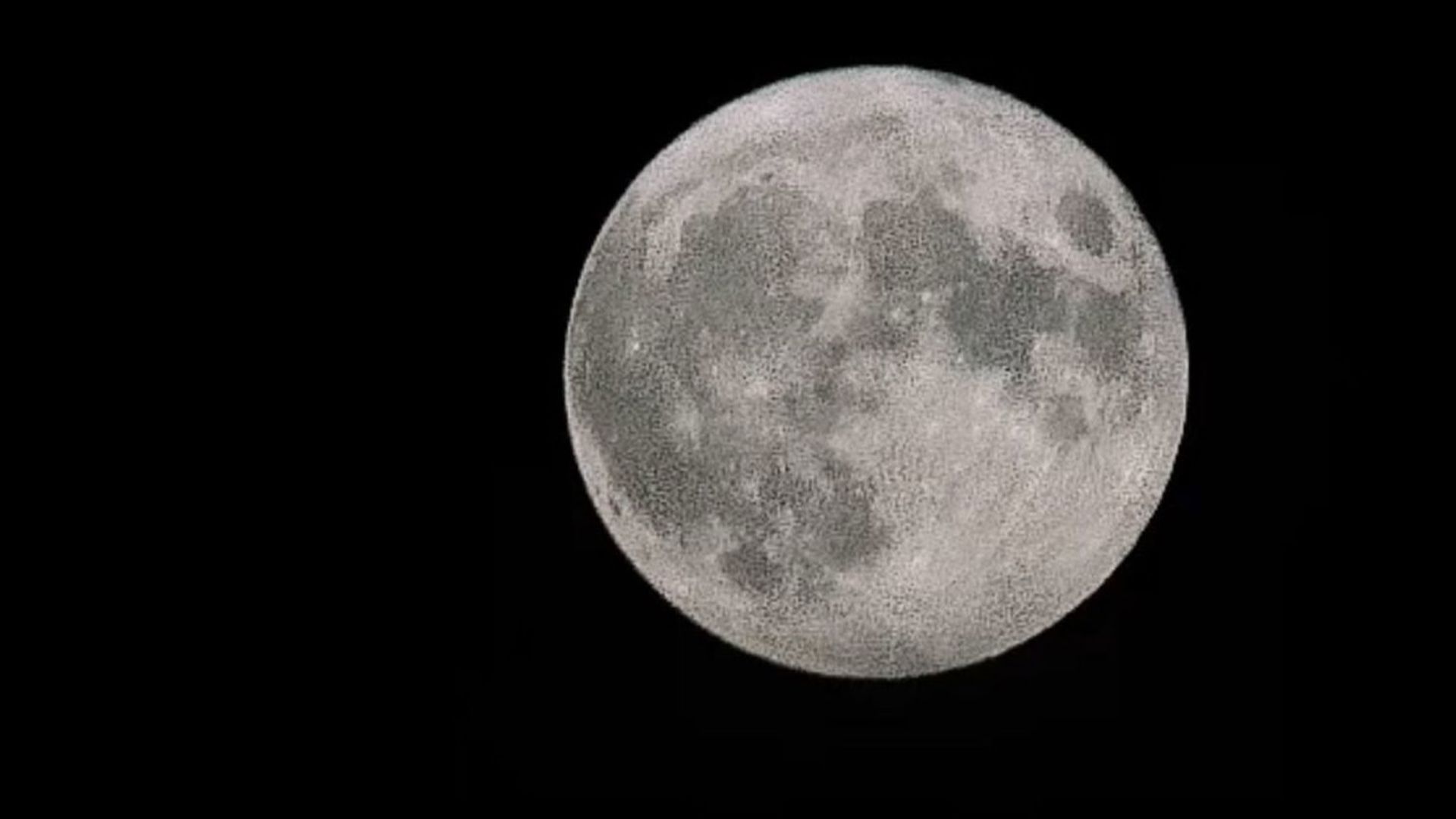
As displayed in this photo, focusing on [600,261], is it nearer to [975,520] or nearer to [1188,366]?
[975,520]

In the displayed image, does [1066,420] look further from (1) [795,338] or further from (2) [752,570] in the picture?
(2) [752,570]

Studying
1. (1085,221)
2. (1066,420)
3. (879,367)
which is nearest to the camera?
(879,367)

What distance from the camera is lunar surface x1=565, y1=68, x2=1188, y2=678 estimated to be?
4.27 meters

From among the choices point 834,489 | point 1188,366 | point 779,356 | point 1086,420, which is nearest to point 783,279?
point 779,356

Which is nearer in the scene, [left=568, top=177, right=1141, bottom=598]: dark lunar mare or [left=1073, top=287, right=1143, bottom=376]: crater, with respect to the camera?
[left=568, top=177, right=1141, bottom=598]: dark lunar mare

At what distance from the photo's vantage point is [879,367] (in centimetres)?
424

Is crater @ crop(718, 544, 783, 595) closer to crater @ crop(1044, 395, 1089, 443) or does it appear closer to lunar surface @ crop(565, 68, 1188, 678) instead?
lunar surface @ crop(565, 68, 1188, 678)

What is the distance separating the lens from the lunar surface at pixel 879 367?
14.0ft

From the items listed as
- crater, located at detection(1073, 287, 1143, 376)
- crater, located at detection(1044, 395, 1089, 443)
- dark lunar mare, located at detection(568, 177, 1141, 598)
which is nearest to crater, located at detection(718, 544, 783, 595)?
dark lunar mare, located at detection(568, 177, 1141, 598)

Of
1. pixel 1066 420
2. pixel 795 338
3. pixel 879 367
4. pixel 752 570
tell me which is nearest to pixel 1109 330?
pixel 1066 420

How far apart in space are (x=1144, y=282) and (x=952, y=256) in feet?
1.84

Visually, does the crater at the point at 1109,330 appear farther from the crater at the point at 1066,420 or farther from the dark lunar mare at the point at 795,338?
the crater at the point at 1066,420

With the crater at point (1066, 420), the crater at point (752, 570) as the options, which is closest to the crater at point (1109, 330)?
the crater at point (1066, 420)

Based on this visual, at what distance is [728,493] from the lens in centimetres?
440
